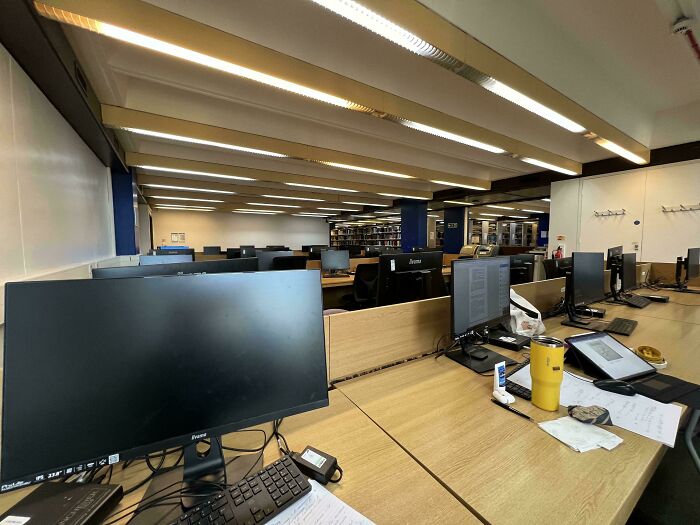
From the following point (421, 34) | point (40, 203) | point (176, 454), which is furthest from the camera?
point (40, 203)

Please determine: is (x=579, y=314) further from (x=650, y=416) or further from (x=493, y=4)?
(x=493, y=4)

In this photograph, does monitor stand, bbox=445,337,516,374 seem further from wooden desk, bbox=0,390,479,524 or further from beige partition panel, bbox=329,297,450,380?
wooden desk, bbox=0,390,479,524

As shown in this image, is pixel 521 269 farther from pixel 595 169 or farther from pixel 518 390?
pixel 595 169

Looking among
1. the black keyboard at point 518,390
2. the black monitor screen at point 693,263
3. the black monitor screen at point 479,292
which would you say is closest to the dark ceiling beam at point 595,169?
the black monitor screen at point 693,263

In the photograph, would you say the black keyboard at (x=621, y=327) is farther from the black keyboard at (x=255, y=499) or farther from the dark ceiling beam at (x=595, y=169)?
the dark ceiling beam at (x=595, y=169)

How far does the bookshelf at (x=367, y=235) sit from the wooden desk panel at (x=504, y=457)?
1379 centimetres

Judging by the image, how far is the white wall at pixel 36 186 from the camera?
4.89 feet

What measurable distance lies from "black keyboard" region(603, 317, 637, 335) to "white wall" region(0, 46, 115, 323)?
291 cm

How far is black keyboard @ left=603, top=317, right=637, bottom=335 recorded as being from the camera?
1.78 metres

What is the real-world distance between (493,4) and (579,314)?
2491 millimetres

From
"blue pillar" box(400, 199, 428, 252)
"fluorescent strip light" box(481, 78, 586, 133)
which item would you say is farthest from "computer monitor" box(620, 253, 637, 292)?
"blue pillar" box(400, 199, 428, 252)

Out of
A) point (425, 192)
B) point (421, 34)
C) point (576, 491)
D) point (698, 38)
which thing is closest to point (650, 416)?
point (576, 491)

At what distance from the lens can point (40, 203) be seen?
1.89m

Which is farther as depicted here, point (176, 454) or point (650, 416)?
point (650, 416)
